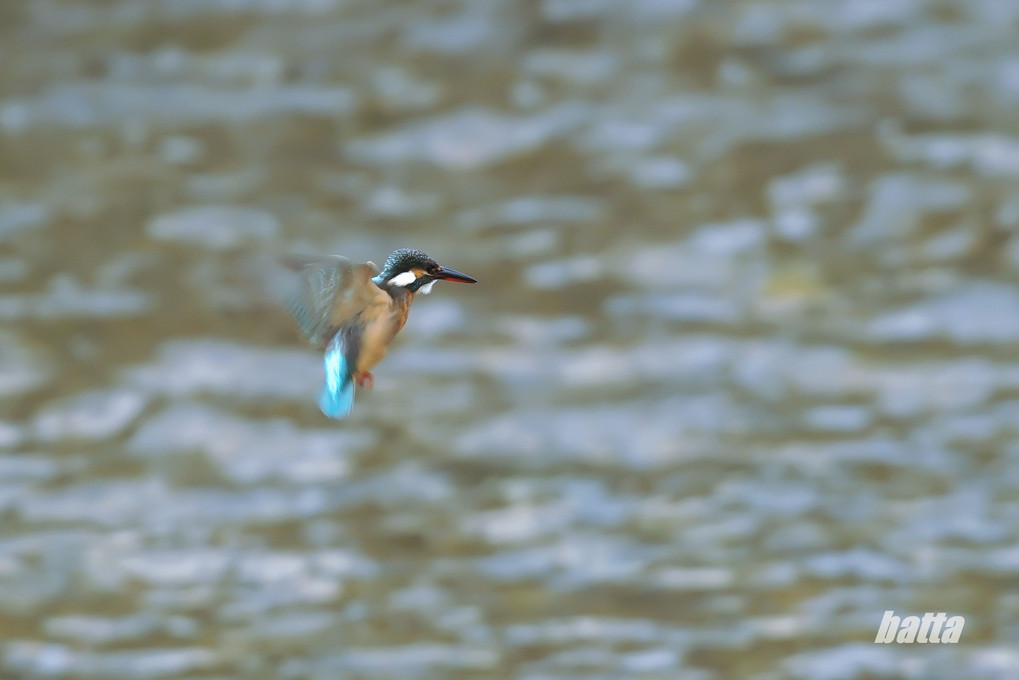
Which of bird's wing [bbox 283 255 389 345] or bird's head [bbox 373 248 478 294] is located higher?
bird's head [bbox 373 248 478 294]

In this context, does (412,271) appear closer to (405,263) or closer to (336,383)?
(405,263)

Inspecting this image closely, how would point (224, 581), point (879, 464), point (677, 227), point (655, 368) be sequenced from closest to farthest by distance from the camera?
point (224, 581), point (879, 464), point (655, 368), point (677, 227)

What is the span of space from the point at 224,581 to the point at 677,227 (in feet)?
8.67

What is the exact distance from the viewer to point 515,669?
5.09 metres

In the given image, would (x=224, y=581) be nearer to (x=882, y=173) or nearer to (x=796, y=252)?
(x=796, y=252)

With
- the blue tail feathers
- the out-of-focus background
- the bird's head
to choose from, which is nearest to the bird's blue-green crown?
the bird's head

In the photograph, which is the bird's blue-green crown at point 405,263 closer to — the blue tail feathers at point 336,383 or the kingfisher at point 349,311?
the kingfisher at point 349,311

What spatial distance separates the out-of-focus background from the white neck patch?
143 inches

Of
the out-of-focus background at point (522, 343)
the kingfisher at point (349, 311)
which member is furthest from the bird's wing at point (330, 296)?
the out-of-focus background at point (522, 343)

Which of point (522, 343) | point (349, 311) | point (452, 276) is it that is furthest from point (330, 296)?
point (522, 343)

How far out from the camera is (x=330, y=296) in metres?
1.56

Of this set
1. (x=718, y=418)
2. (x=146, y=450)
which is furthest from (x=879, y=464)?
(x=146, y=450)

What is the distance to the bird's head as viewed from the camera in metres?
1.59

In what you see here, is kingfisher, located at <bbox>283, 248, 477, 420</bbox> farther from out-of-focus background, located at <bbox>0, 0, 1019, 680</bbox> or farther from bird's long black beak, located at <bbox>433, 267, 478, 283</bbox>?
out-of-focus background, located at <bbox>0, 0, 1019, 680</bbox>
